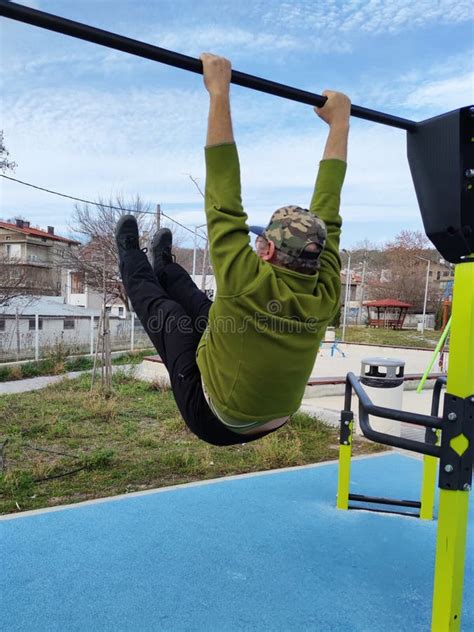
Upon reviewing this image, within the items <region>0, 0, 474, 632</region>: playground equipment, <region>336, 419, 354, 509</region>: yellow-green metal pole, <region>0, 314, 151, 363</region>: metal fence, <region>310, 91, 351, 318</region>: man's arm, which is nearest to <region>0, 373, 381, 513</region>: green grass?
<region>336, 419, 354, 509</region>: yellow-green metal pole

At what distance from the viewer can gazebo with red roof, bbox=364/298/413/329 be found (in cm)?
3129

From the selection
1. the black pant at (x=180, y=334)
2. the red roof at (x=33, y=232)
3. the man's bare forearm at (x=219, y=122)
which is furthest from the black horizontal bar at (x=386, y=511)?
the red roof at (x=33, y=232)

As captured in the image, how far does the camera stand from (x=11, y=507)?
11.1 feet

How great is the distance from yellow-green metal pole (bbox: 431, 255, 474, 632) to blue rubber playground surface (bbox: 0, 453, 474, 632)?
Answer: 47 centimetres

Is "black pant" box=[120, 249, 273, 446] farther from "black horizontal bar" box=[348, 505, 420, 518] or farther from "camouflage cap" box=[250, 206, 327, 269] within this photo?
"black horizontal bar" box=[348, 505, 420, 518]

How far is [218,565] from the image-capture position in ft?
8.69

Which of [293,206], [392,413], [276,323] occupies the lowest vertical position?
[392,413]

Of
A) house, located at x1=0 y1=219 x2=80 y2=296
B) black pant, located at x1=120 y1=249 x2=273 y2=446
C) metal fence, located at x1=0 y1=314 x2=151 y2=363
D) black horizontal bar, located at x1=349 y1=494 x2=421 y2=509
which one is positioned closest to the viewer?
black pant, located at x1=120 y1=249 x2=273 y2=446

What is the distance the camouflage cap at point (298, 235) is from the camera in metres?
1.34

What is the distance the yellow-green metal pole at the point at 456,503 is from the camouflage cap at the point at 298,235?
0.75m

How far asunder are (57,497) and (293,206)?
10.0ft

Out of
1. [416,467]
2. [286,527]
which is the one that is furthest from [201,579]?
[416,467]

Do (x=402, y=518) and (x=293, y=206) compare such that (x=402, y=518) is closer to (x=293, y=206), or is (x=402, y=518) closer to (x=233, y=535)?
(x=233, y=535)

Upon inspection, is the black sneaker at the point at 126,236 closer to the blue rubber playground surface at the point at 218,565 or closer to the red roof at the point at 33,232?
the blue rubber playground surface at the point at 218,565
